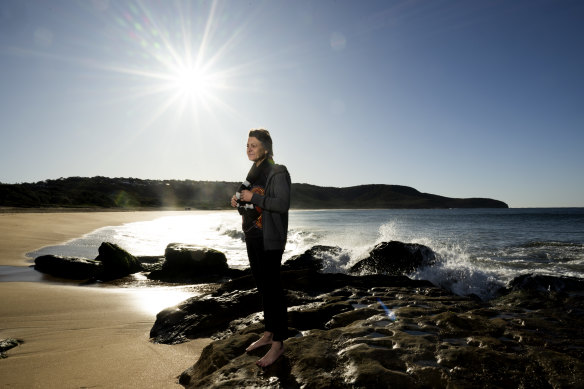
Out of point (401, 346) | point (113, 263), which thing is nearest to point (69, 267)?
point (113, 263)

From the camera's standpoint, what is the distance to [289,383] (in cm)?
266

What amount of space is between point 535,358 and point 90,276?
1072 centimetres

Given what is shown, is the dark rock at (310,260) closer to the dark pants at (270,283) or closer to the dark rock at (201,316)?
the dark rock at (201,316)

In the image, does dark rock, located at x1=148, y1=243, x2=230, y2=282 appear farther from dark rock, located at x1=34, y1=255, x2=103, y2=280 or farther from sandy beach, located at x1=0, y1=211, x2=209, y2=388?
sandy beach, located at x1=0, y1=211, x2=209, y2=388

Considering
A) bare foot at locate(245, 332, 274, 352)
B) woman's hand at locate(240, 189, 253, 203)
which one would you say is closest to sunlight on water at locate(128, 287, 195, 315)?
bare foot at locate(245, 332, 274, 352)

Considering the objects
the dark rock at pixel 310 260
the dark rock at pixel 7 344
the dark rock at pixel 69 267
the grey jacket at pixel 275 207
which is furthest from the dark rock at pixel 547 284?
the dark rock at pixel 69 267

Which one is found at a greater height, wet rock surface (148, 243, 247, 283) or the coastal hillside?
the coastal hillside

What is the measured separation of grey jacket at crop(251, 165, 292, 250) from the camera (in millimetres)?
3012

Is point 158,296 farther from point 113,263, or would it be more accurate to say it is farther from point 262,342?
point 262,342

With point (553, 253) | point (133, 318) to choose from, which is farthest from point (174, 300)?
point (553, 253)

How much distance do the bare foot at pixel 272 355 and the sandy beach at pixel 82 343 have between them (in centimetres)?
97

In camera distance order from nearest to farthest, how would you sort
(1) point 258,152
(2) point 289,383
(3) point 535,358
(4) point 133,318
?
(2) point 289,383, (3) point 535,358, (1) point 258,152, (4) point 133,318

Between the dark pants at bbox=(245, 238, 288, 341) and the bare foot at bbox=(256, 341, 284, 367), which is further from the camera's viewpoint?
the dark pants at bbox=(245, 238, 288, 341)

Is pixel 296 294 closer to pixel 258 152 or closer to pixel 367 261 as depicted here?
pixel 258 152
